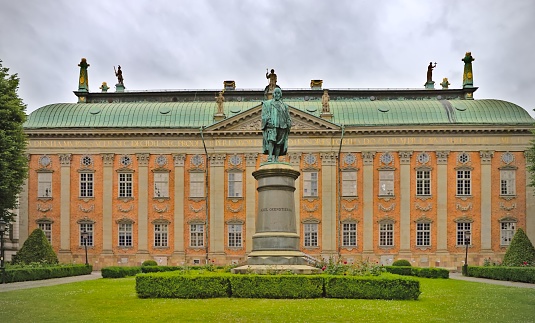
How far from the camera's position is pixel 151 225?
62688mm

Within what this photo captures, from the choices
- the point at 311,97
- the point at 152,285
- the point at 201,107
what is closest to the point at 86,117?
the point at 201,107

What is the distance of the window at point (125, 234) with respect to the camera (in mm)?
62656

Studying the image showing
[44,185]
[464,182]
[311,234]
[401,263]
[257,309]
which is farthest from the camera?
[44,185]

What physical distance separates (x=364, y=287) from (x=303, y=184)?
117 ft

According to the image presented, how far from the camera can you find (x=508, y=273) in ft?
145

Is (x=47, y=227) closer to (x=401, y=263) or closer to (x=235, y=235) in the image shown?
(x=235, y=235)

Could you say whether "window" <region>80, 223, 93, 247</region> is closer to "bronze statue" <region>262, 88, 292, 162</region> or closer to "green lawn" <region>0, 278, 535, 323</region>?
"green lawn" <region>0, 278, 535, 323</region>

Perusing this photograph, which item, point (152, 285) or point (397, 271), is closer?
point (152, 285)

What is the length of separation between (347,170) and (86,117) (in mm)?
21703

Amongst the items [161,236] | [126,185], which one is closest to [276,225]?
[161,236]

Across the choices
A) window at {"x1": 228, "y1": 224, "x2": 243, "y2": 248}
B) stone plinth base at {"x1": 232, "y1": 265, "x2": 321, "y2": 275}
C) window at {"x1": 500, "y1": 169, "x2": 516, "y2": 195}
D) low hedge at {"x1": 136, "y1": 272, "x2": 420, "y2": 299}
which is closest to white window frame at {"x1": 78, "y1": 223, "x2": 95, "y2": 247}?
window at {"x1": 228, "y1": 224, "x2": 243, "y2": 248}

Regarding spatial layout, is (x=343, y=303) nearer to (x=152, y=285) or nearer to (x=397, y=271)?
(x=152, y=285)

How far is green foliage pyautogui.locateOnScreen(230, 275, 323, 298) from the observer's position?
2672 cm

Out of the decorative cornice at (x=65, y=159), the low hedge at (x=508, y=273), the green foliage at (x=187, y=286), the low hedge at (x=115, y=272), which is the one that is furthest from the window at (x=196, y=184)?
the green foliage at (x=187, y=286)
